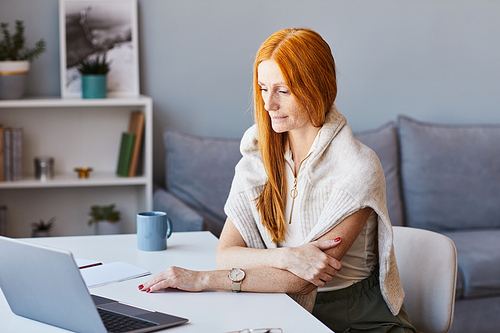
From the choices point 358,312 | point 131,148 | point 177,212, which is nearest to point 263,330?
point 358,312

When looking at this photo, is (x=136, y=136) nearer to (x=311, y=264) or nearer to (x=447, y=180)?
(x=447, y=180)

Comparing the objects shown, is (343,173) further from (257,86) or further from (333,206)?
(257,86)

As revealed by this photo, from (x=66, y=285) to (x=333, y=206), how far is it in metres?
0.63

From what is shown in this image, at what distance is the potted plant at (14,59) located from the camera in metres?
2.66

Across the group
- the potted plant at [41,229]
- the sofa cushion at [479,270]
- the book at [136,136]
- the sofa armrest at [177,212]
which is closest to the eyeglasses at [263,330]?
the sofa armrest at [177,212]

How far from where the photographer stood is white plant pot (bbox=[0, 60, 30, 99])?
2656mm

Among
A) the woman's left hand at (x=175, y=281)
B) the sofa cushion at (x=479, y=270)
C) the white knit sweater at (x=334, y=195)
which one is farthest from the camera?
the sofa cushion at (x=479, y=270)

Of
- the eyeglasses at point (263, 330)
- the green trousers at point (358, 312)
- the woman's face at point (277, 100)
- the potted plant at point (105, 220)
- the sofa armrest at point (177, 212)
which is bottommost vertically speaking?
the potted plant at point (105, 220)

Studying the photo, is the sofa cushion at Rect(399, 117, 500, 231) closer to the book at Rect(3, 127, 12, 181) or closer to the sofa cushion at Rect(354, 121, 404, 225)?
the sofa cushion at Rect(354, 121, 404, 225)

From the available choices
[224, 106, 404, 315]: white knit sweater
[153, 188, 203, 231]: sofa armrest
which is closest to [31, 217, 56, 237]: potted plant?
[153, 188, 203, 231]: sofa armrest

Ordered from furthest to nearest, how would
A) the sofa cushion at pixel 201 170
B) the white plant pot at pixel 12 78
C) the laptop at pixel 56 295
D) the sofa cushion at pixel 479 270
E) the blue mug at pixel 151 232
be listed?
the sofa cushion at pixel 201 170, the white plant pot at pixel 12 78, the sofa cushion at pixel 479 270, the blue mug at pixel 151 232, the laptop at pixel 56 295

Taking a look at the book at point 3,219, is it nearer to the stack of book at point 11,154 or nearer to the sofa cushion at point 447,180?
the stack of book at point 11,154

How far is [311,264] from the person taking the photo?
124cm

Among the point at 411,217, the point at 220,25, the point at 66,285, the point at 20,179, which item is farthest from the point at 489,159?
the point at 66,285
